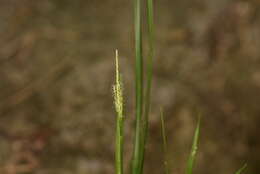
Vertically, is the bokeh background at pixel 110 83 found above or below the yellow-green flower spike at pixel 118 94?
below

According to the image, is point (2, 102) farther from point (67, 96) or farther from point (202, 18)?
point (202, 18)

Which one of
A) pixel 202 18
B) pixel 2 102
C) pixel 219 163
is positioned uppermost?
pixel 202 18

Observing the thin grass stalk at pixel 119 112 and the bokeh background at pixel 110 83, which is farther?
the bokeh background at pixel 110 83

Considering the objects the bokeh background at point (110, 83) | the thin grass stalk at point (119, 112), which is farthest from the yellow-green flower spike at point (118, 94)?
the bokeh background at point (110, 83)

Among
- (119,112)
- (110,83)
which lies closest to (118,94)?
(119,112)

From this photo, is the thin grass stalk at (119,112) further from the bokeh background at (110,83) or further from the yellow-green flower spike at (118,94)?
the bokeh background at (110,83)

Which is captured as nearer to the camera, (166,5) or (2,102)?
(2,102)

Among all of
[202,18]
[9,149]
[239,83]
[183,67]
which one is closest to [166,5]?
[202,18]

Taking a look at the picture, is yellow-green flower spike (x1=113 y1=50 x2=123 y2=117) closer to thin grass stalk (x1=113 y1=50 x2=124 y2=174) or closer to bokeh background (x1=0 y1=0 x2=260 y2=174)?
thin grass stalk (x1=113 y1=50 x2=124 y2=174)
